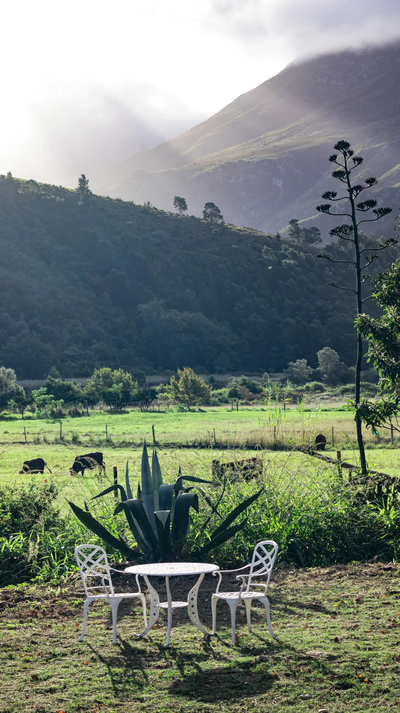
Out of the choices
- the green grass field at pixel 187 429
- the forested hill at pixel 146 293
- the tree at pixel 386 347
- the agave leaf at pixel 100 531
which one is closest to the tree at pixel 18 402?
the green grass field at pixel 187 429

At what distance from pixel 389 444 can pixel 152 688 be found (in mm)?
19760

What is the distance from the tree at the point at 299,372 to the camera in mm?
66875

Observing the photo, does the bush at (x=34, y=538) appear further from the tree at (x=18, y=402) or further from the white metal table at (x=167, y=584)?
the tree at (x=18, y=402)

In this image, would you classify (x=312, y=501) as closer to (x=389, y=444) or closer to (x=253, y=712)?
(x=253, y=712)

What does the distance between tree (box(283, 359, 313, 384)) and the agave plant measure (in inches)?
2293

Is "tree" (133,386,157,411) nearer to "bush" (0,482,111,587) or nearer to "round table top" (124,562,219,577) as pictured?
"bush" (0,482,111,587)

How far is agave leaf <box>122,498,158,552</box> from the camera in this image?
773 centimetres

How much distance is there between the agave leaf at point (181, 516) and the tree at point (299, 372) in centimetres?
5844

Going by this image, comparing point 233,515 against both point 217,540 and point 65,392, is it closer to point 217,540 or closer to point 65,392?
point 217,540

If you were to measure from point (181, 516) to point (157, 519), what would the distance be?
506 mm

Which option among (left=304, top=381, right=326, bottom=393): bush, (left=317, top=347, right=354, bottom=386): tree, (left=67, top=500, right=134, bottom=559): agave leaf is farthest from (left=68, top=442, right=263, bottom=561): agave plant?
(left=317, top=347, right=354, bottom=386): tree

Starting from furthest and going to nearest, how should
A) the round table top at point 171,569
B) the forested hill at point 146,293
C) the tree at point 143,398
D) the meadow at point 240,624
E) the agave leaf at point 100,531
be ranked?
the forested hill at point 146,293, the tree at point 143,398, the agave leaf at point 100,531, the round table top at point 171,569, the meadow at point 240,624

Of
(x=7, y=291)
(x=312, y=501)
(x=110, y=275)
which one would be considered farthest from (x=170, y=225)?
(x=312, y=501)

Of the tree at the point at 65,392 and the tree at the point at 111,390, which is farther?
the tree at the point at 65,392
